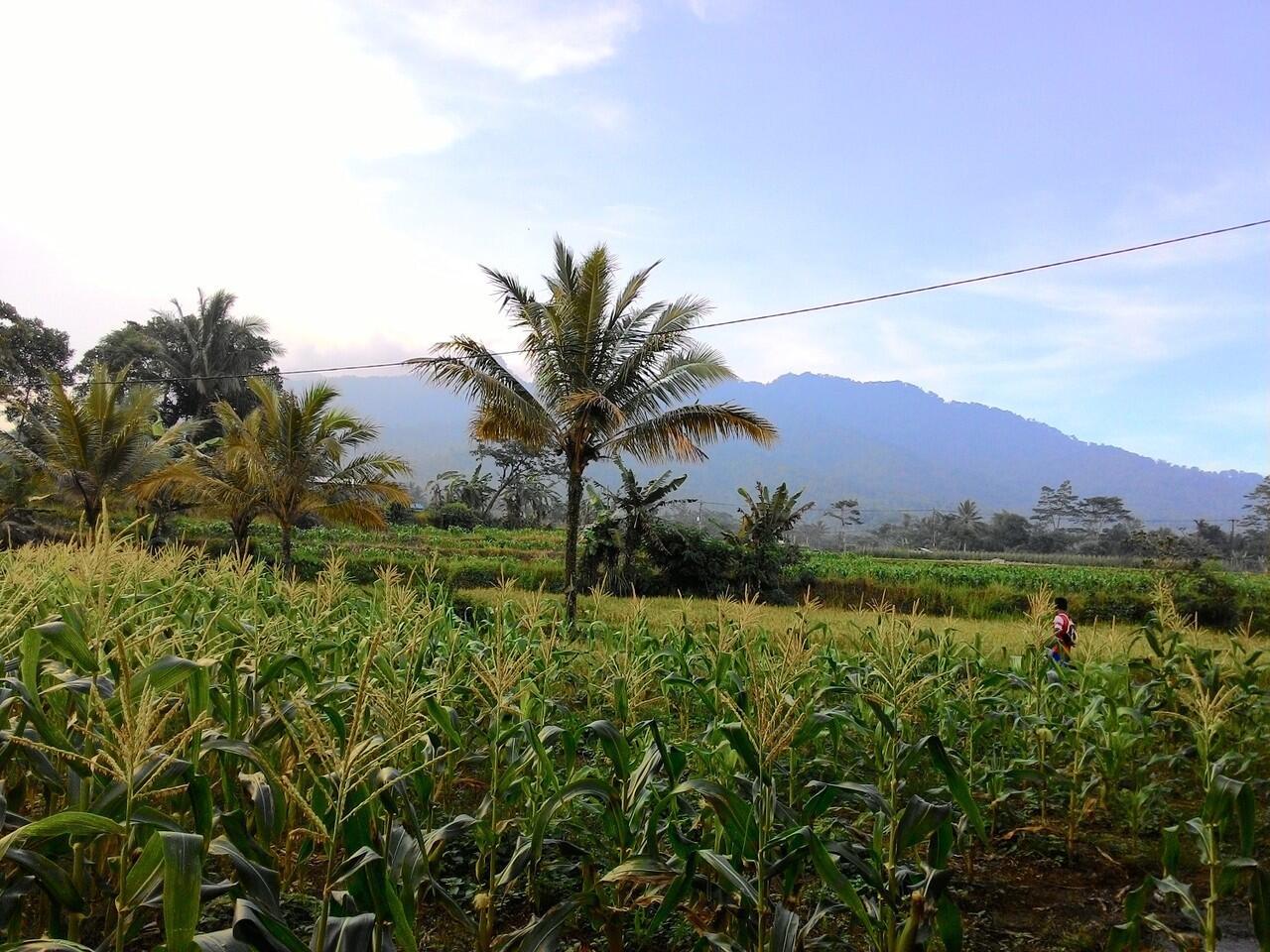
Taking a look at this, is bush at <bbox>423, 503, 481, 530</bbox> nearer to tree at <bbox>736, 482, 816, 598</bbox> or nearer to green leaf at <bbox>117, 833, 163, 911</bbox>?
tree at <bbox>736, 482, 816, 598</bbox>

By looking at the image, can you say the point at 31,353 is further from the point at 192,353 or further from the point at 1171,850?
the point at 1171,850

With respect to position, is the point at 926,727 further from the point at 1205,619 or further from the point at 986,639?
the point at 1205,619

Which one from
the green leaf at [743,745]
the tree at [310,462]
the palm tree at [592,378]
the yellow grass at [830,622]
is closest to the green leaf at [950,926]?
the green leaf at [743,745]

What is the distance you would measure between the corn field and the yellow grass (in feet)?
1.25

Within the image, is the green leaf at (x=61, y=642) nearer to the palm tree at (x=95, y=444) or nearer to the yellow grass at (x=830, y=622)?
the yellow grass at (x=830, y=622)

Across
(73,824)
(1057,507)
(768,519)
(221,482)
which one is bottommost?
(73,824)

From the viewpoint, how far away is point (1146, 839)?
4.84 m

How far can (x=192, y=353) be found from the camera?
3575cm

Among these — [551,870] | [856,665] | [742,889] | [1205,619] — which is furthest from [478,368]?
[1205,619]

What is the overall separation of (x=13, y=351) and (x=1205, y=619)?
47266 mm

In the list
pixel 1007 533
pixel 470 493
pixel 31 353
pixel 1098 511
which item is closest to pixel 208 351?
pixel 31 353

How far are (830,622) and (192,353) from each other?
1338 inches

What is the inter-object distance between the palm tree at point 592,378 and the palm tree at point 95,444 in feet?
29.0

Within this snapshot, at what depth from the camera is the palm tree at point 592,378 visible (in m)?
13.2
